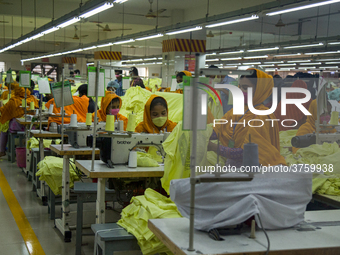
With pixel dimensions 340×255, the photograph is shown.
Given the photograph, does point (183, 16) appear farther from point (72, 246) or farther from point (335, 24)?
point (72, 246)

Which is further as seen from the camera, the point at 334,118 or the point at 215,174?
the point at 334,118

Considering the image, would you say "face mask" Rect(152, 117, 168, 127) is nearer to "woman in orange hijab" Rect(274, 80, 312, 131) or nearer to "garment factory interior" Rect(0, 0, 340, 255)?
"garment factory interior" Rect(0, 0, 340, 255)

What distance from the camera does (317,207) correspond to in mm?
2918

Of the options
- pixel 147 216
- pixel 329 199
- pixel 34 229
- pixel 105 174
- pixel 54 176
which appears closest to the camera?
pixel 147 216

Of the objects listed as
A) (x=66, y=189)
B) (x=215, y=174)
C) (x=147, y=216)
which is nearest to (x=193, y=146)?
(x=215, y=174)

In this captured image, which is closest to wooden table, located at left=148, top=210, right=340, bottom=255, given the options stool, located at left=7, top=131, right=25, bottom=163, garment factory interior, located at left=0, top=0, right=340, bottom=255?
garment factory interior, located at left=0, top=0, right=340, bottom=255

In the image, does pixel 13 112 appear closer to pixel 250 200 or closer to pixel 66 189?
pixel 66 189

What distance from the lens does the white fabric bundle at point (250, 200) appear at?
1681 millimetres

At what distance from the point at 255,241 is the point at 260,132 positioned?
0.48 m

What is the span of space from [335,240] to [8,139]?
8038 millimetres

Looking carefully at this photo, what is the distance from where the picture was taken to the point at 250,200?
169cm

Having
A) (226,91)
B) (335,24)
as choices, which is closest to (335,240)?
(226,91)

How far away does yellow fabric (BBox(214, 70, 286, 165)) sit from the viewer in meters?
1.70

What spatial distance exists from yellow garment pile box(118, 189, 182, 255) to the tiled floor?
58.9 inches
